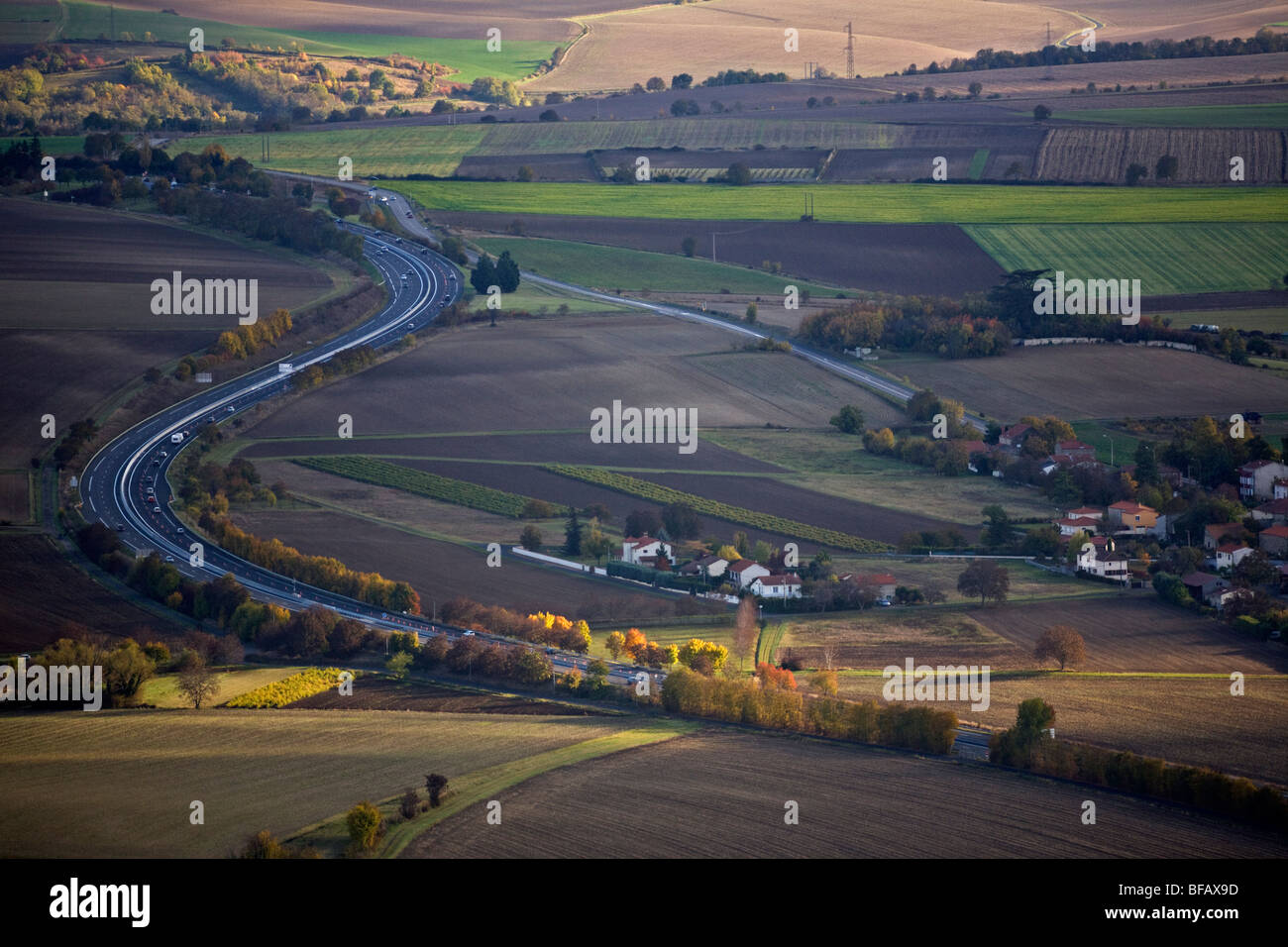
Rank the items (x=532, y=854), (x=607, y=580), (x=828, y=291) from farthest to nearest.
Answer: (x=828, y=291), (x=607, y=580), (x=532, y=854)

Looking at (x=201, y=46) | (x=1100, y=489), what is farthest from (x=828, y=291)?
(x=201, y=46)

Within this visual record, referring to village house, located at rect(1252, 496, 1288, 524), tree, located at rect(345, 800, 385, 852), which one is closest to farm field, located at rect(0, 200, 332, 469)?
tree, located at rect(345, 800, 385, 852)

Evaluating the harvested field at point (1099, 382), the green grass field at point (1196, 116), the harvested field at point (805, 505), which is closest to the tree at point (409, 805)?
the harvested field at point (805, 505)

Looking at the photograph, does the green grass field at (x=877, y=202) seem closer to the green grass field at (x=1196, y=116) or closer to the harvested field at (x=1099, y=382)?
the green grass field at (x=1196, y=116)

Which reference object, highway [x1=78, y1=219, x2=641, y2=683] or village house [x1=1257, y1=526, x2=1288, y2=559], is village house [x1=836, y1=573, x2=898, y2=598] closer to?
highway [x1=78, y1=219, x2=641, y2=683]

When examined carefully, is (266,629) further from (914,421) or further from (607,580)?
(914,421)

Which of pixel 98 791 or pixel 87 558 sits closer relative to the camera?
pixel 98 791

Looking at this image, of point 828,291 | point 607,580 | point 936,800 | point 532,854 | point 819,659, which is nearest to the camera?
point 532,854
